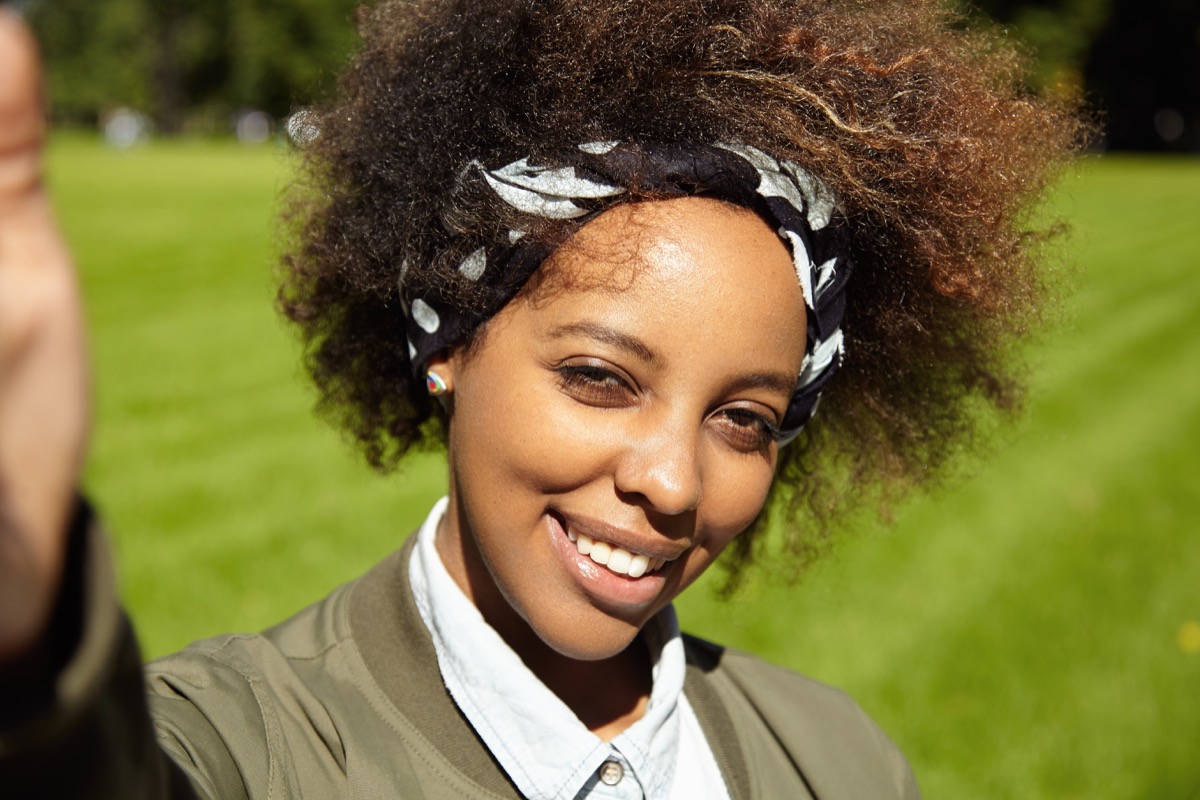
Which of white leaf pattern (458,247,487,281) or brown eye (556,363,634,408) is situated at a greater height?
white leaf pattern (458,247,487,281)

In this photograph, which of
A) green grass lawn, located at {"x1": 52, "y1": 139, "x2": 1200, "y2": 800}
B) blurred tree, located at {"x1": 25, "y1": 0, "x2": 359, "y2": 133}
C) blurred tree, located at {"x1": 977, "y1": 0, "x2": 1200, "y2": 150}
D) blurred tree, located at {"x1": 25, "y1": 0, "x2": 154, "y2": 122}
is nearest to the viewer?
green grass lawn, located at {"x1": 52, "y1": 139, "x2": 1200, "y2": 800}

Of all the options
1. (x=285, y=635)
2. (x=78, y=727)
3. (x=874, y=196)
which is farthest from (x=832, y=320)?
(x=78, y=727)

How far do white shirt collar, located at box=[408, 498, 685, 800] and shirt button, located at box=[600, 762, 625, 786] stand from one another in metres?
0.02

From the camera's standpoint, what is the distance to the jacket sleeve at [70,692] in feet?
3.07

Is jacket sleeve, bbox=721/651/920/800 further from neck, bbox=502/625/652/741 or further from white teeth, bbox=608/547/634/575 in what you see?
white teeth, bbox=608/547/634/575

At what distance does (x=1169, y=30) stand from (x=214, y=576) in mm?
47442

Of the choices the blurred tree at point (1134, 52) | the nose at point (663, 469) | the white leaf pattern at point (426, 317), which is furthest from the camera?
the blurred tree at point (1134, 52)

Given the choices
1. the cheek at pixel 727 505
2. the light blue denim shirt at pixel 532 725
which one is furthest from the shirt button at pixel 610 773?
the cheek at pixel 727 505

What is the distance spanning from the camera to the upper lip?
5.96ft

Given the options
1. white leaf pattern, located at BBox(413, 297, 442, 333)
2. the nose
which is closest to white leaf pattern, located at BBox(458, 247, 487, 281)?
white leaf pattern, located at BBox(413, 297, 442, 333)

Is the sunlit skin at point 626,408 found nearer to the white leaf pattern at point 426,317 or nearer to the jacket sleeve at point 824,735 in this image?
the white leaf pattern at point 426,317

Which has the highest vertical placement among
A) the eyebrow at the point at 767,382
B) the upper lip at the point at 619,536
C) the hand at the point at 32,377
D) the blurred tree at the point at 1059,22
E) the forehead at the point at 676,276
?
the hand at the point at 32,377

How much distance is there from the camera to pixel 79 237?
15719mm

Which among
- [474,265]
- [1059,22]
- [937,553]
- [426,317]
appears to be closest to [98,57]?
[1059,22]
